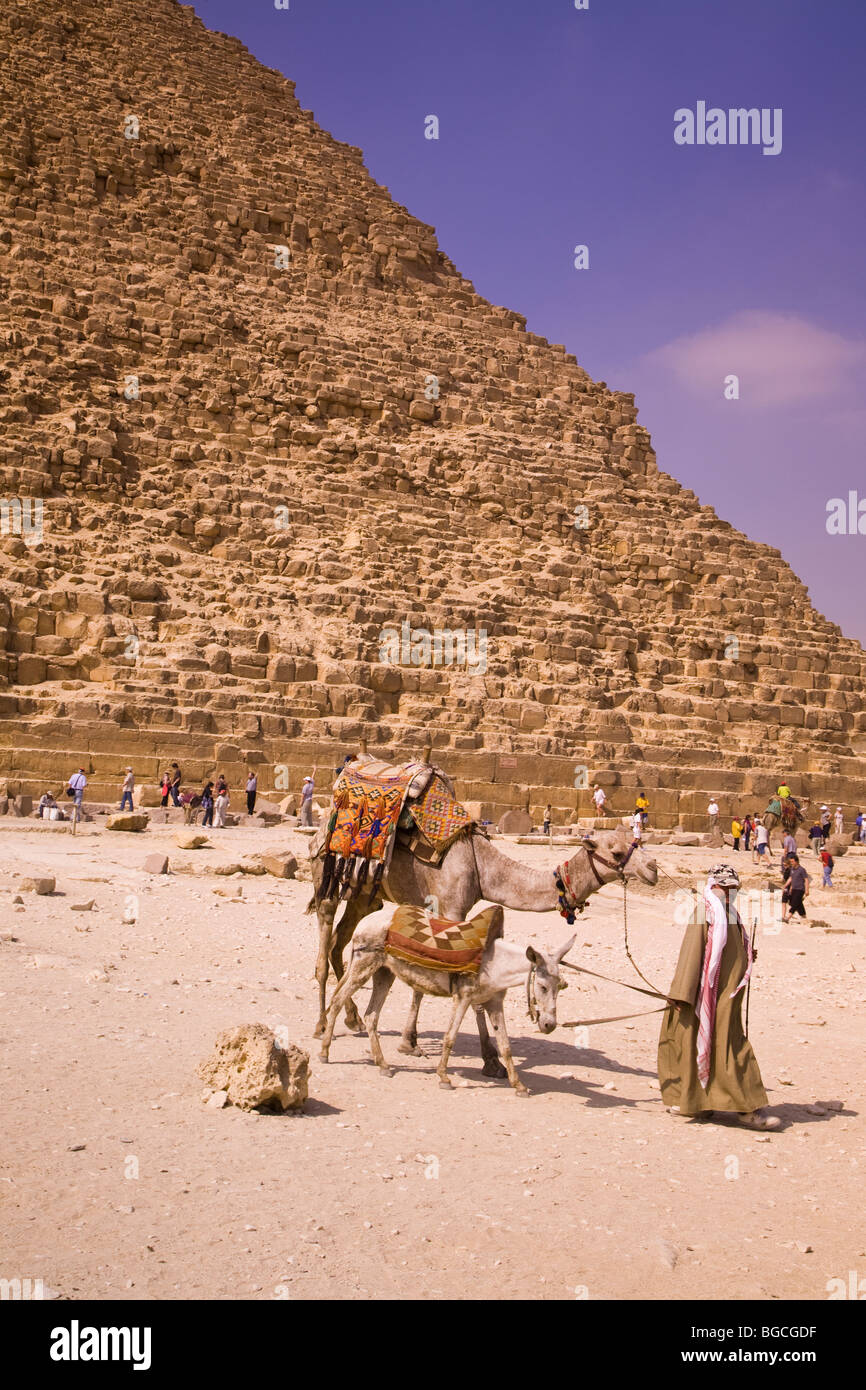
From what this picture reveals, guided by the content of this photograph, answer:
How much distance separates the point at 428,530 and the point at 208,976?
24.4 meters

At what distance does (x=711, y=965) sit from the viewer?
5570 millimetres

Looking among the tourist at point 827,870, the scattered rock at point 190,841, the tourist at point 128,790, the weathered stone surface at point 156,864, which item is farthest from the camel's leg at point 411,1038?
the tourist at point 827,870

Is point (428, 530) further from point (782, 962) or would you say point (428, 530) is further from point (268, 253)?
point (782, 962)

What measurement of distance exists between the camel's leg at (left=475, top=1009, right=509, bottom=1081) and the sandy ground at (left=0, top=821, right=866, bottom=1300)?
0.18 meters

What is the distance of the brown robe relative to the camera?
5.57 metres

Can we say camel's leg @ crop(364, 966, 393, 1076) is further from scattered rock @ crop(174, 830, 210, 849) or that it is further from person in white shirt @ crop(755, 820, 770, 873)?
person in white shirt @ crop(755, 820, 770, 873)

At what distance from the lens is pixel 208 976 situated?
25.4 ft

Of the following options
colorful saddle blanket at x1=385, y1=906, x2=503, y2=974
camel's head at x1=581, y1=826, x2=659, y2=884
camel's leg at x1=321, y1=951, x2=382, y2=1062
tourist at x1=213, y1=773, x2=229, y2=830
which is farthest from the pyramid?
camel's head at x1=581, y1=826, x2=659, y2=884

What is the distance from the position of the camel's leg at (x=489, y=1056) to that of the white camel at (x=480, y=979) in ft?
0.69

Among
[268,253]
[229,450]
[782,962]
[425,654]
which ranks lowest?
[782,962]

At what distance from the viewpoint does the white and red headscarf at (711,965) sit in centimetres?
555

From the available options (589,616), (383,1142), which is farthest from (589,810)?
(383,1142)

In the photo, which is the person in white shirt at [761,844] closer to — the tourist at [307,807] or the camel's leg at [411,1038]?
the tourist at [307,807]

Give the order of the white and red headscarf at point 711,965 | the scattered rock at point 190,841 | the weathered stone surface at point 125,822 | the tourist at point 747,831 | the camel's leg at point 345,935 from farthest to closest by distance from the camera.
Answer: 1. the tourist at point 747,831
2. the weathered stone surface at point 125,822
3. the scattered rock at point 190,841
4. the camel's leg at point 345,935
5. the white and red headscarf at point 711,965
